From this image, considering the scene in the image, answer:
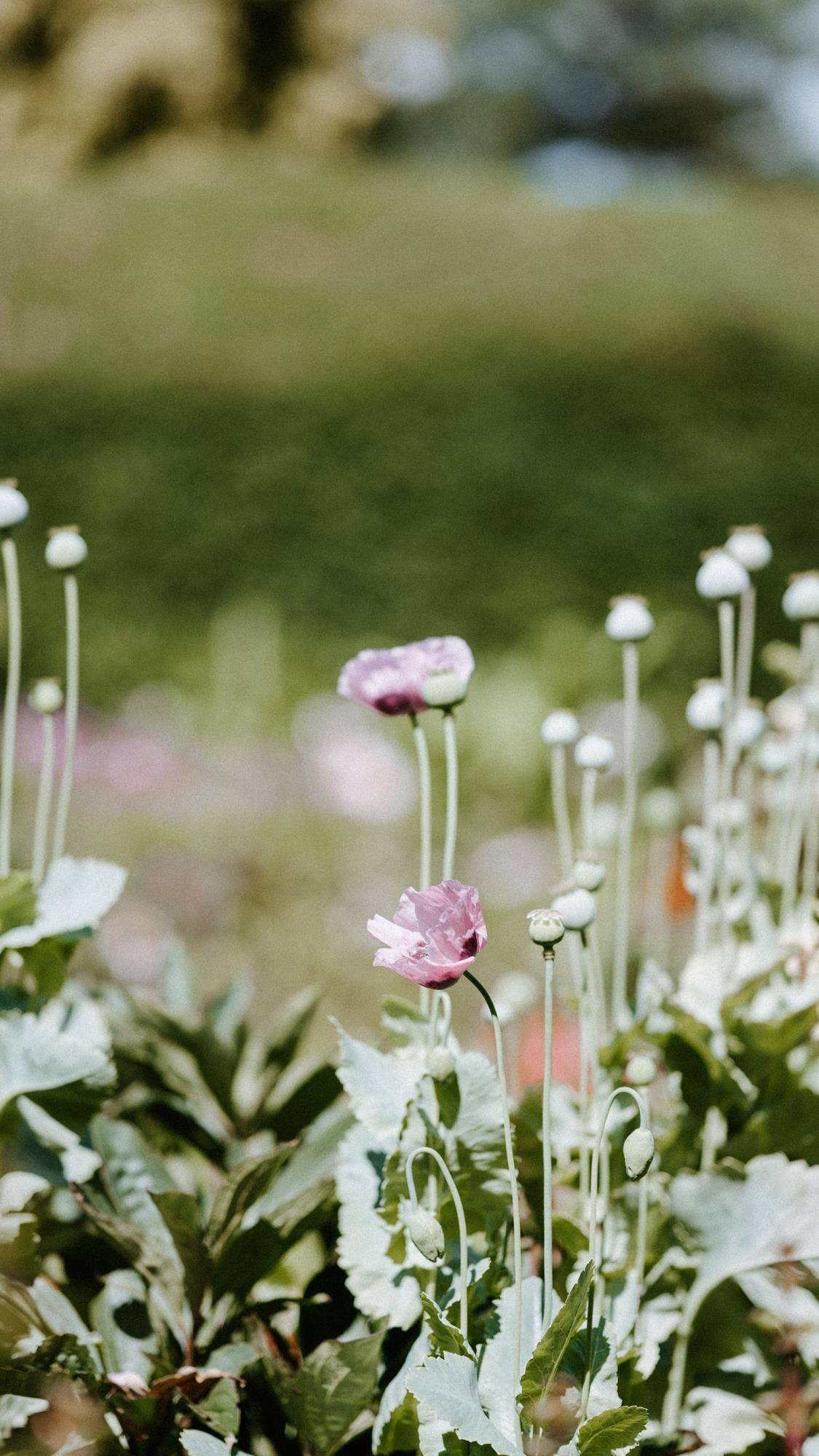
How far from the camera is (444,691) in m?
0.57

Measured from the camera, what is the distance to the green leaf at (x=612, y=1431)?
486 mm

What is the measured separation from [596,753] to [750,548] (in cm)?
14

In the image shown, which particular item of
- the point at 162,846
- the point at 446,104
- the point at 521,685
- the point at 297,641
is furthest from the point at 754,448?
the point at 446,104

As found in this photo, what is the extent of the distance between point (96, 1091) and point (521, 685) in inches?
80.8

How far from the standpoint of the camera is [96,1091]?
2.13 ft

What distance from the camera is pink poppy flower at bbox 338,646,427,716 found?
2.10 feet

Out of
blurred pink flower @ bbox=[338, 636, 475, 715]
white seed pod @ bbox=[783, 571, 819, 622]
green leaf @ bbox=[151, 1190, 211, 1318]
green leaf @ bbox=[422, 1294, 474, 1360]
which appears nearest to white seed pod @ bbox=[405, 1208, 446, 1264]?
green leaf @ bbox=[422, 1294, 474, 1360]

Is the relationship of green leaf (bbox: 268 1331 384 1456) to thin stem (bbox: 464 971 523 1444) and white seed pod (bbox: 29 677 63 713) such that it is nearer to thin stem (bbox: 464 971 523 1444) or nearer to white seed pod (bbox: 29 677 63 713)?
thin stem (bbox: 464 971 523 1444)

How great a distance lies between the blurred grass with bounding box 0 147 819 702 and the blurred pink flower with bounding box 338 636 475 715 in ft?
8.31

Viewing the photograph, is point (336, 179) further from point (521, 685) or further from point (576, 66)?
point (576, 66)

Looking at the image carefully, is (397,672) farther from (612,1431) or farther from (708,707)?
(612,1431)

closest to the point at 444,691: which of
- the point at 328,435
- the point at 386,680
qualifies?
the point at 386,680

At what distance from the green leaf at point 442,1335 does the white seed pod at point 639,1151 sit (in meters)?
0.09

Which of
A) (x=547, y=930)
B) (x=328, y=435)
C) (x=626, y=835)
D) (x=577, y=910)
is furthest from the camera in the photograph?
(x=328, y=435)
